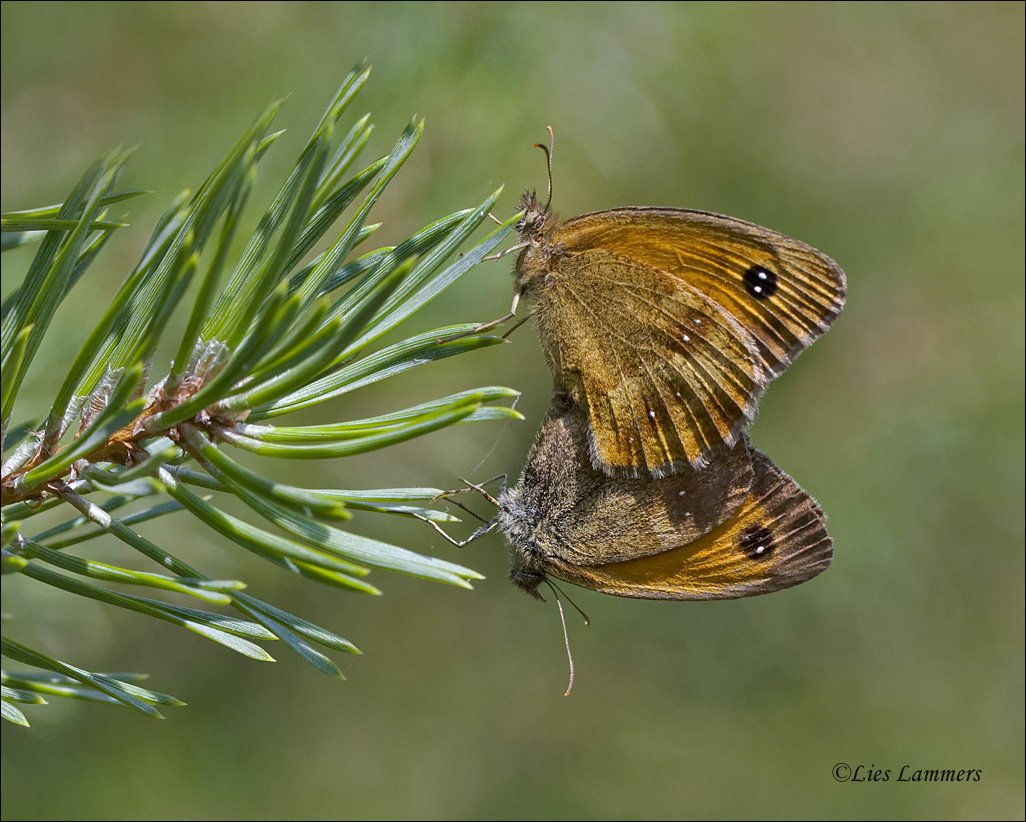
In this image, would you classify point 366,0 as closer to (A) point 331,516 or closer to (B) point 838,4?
(A) point 331,516

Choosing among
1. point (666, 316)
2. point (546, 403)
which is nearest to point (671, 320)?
point (666, 316)

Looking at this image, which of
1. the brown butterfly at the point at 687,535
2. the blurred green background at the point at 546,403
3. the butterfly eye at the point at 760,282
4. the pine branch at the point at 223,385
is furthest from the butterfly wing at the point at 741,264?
the pine branch at the point at 223,385

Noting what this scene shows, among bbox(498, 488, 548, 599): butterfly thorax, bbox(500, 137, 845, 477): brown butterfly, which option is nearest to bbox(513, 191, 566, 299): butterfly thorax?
bbox(500, 137, 845, 477): brown butterfly

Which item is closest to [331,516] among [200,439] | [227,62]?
[200,439]

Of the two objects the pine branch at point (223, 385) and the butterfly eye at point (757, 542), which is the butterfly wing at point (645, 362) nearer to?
the butterfly eye at point (757, 542)

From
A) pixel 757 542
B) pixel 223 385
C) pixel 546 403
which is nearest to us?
pixel 223 385

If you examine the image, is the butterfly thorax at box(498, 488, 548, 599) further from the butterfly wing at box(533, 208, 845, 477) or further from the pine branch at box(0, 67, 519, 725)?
the pine branch at box(0, 67, 519, 725)

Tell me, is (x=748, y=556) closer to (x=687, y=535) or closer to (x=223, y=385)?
(x=687, y=535)
